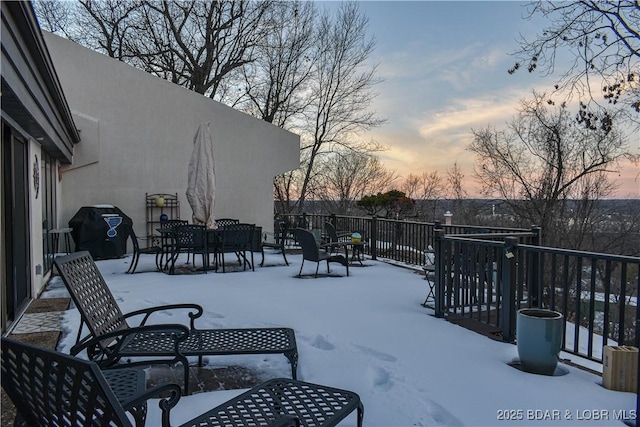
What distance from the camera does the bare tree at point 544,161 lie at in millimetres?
14328

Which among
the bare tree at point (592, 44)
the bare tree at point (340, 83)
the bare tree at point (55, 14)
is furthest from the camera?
the bare tree at point (340, 83)

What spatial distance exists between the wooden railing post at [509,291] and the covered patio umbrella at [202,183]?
198 inches

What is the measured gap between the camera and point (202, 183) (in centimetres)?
757

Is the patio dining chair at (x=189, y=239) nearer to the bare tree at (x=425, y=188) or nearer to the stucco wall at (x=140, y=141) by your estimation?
the stucco wall at (x=140, y=141)

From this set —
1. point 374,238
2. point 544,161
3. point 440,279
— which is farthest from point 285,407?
point 544,161

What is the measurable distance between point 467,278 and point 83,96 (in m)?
8.91

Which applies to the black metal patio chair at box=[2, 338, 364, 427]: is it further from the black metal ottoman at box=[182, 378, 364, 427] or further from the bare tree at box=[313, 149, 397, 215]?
the bare tree at box=[313, 149, 397, 215]

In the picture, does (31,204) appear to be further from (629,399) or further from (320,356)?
(629,399)

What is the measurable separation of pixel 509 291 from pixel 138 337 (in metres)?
3.04

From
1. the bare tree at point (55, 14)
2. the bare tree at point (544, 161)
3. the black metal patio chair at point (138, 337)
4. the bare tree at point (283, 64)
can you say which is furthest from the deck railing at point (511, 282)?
the bare tree at point (55, 14)

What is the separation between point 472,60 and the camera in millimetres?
11797

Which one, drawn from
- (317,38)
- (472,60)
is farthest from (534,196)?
(317,38)

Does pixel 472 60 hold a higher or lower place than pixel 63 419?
higher

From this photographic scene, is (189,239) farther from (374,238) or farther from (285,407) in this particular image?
(285,407)
